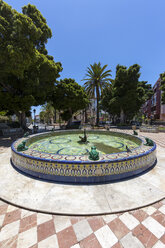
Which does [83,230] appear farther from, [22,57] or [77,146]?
[22,57]

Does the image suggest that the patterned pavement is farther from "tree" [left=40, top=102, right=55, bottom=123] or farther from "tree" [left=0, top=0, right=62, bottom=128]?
"tree" [left=40, top=102, right=55, bottom=123]

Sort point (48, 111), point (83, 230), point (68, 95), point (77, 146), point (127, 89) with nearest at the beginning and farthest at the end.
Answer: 1. point (83, 230)
2. point (77, 146)
3. point (68, 95)
4. point (127, 89)
5. point (48, 111)

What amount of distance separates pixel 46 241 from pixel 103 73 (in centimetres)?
2619

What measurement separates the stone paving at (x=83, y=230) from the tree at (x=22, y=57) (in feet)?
41.8

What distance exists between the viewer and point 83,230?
2422 mm

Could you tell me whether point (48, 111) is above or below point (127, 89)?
below

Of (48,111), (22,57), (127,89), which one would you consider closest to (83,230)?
(22,57)

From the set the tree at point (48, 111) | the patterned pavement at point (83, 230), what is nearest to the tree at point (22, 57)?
the patterned pavement at point (83, 230)

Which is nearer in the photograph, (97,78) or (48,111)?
(97,78)

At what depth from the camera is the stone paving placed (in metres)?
2.14

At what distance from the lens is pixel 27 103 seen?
14438 millimetres

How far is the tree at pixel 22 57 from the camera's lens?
9.96 meters

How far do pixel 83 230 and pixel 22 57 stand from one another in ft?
45.3

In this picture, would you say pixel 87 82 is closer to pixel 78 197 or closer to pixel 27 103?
pixel 27 103
